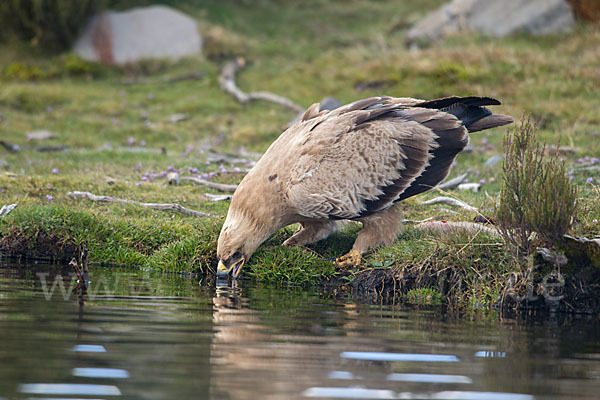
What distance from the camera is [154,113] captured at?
19328mm

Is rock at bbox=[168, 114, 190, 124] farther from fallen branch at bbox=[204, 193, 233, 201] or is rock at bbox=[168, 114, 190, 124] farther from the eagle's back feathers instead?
the eagle's back feathers

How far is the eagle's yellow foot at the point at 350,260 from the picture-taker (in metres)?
8.91

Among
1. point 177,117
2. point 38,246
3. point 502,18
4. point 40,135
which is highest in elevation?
point 502,18

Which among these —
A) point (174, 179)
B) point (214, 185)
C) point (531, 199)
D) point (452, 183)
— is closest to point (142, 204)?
point (214, 185)

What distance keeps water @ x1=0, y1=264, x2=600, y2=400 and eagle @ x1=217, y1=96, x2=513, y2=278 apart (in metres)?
1.11

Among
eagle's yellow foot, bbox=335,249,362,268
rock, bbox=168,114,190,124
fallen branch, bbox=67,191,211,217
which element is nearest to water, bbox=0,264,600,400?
eagle's yellow foot, bbox=335,249,362,268

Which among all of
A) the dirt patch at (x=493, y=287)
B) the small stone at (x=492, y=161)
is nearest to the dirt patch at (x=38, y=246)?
the dirt patch at (x=493, y=287)

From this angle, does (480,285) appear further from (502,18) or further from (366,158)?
(502,18)

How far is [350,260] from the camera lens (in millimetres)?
8945

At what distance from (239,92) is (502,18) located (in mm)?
7883

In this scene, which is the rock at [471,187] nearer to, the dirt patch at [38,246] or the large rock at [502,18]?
the dirt patch at [38,246]

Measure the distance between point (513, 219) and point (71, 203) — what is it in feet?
21.0

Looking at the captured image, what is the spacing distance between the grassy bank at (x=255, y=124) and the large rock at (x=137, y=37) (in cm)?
49

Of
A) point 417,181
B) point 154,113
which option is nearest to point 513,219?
point 417,181
